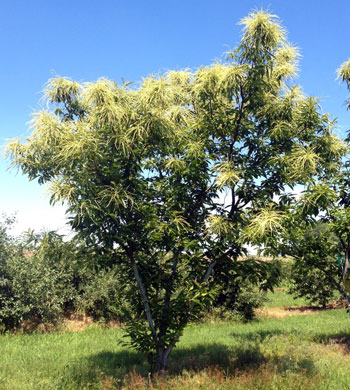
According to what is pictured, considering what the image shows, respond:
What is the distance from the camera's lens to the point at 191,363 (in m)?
9.98

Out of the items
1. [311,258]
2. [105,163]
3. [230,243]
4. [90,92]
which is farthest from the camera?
[311,258]

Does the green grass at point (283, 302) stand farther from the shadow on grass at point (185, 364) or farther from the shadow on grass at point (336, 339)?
the shadow on grass at point (185, 364)

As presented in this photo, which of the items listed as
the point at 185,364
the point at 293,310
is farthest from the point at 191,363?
the point at 293,310

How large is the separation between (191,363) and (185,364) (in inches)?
7.4

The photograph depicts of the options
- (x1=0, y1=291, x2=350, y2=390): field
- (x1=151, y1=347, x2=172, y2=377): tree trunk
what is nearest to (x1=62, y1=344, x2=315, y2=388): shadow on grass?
(x1=0, y1=291, x2=350, y2=390): field

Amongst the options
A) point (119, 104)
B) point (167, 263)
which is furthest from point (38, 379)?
point (119, 104)

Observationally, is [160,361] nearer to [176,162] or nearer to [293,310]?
[176,162]

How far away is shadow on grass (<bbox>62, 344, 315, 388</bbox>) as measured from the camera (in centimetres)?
850

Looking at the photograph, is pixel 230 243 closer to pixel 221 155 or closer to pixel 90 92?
pixel 221 155

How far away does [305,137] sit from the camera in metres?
8.45

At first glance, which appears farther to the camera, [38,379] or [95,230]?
[38,379]

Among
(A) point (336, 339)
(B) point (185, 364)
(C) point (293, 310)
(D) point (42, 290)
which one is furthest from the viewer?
(C) point (293, 310)

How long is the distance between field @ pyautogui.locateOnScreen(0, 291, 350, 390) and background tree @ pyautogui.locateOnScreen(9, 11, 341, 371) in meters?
1.22

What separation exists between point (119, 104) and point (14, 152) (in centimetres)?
248
